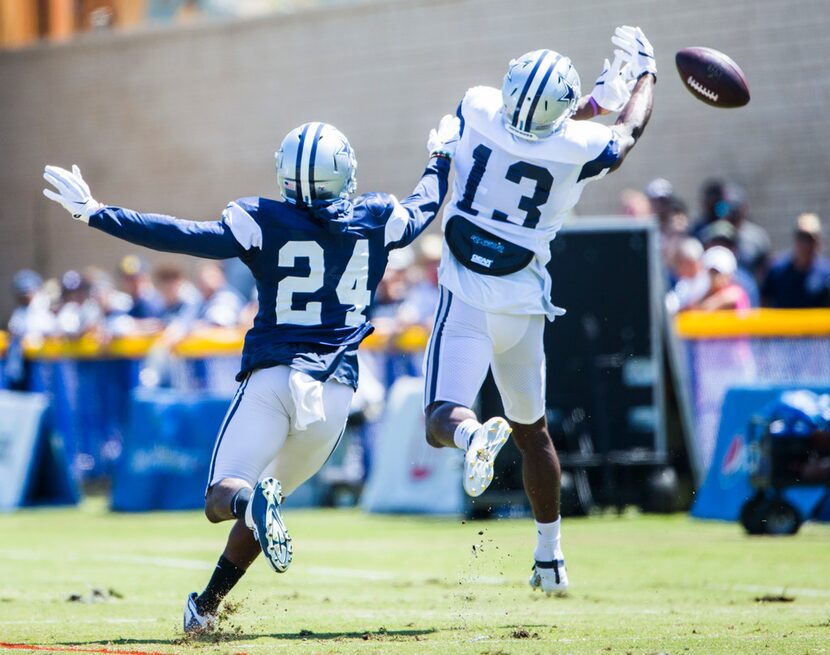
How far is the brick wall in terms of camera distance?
1559 centimetres

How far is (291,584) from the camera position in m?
8.32

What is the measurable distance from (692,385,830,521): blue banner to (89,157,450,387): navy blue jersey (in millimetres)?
5516

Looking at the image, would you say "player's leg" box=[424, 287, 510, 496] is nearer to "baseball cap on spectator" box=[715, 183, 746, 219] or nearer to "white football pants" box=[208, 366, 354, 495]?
"white football pants" box=[208, 366, 354, 495]

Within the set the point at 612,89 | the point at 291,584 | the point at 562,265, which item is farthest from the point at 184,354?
the point at 612,89

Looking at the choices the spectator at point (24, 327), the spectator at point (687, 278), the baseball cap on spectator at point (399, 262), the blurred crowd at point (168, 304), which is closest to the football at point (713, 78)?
the spectator at point (687, 278)

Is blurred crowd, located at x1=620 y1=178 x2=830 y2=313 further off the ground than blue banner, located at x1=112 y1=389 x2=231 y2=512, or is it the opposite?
blurred crowd, located at x1=620 y1=178 x2=830 y2=313

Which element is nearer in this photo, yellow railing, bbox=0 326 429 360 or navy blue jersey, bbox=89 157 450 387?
navy blue jersey, bbox=89 157 450 387

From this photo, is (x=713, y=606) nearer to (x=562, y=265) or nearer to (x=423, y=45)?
(x=562, y=265)

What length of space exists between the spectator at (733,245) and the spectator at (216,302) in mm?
4577

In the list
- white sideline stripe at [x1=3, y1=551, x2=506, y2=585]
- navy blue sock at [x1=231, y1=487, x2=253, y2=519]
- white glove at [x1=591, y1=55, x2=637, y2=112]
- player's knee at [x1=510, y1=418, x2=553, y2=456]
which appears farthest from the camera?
white sideline stripe at [x1=3, y1=551, x2=506, y2=585]

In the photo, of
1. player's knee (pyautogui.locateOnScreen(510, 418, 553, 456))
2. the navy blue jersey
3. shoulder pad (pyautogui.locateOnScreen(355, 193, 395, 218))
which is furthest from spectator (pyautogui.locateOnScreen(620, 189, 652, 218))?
the navy blue jersey

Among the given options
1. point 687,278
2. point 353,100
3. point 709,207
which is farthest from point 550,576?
point 353,100

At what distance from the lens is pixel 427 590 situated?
26.1ft

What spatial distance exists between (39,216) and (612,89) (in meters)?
15.8
